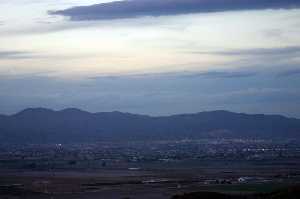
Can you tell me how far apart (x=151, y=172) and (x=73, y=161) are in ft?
88.4

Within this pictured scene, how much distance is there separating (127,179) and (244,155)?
52703 millimetres

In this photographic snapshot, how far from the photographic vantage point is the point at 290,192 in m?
49.2

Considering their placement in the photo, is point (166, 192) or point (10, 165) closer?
point (166, 192)

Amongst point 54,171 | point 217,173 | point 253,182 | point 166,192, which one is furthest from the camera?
point 54,171

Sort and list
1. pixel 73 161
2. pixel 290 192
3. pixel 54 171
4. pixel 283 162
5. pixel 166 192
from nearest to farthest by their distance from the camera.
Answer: pixel 290 192
pixel 166 192
pixel 54 171
pixel 283 162
pixel 73 161

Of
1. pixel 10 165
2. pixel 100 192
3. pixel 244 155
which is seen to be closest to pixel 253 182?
pixel 100 192

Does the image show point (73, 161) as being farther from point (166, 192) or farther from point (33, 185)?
point (166, 192)

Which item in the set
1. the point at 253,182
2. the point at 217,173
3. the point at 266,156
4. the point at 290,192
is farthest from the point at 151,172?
the point at 290,192

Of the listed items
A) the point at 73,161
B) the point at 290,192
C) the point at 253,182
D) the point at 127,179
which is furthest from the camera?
the point at 73,161

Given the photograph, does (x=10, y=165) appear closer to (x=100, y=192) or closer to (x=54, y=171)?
(x=54, y=171)

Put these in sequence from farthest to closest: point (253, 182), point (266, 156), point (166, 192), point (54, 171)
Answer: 1. point (266, 156)
2. point (54, 171)
3. point (253, 182)
4. point (166, 192)

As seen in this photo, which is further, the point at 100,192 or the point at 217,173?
the point at 217,173

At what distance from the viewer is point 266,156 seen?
128250 millimetres

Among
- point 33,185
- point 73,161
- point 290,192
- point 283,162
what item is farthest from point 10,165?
point 290,192
